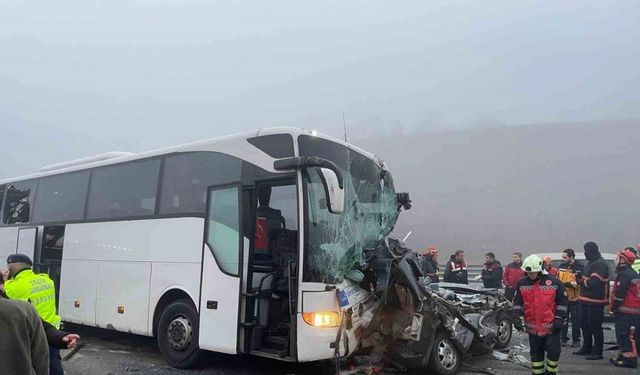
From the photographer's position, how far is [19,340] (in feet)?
7.93

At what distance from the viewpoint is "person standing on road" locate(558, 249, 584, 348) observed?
909 cm

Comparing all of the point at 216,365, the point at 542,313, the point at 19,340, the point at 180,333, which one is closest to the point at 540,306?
the point at 542,313

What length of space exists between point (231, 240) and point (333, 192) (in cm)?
163

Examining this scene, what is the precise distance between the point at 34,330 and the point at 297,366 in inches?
185

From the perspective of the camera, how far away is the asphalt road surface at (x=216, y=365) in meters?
6.68

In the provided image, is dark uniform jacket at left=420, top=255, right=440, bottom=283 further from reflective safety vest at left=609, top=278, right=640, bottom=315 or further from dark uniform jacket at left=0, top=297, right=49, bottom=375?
dark uniform jacket at left=0, top=297, right=49, bottom=375

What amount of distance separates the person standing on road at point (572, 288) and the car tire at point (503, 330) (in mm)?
1390

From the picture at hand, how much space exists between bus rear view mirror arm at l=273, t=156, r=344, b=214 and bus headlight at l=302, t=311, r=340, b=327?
1171 millimetres

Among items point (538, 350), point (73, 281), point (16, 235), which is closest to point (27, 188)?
point (16, 235)

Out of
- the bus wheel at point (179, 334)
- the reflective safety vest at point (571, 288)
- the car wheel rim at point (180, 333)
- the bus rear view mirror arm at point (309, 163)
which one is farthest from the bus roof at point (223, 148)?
the reflective safety vest at point (571, 288)

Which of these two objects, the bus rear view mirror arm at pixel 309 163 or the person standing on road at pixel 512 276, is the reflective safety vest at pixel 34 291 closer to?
the bus rear view mirror arm at pixel 309 163

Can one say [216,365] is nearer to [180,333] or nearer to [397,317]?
[180,333]

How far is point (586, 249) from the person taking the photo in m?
8.20

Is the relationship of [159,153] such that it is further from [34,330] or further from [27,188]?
[34,330]
